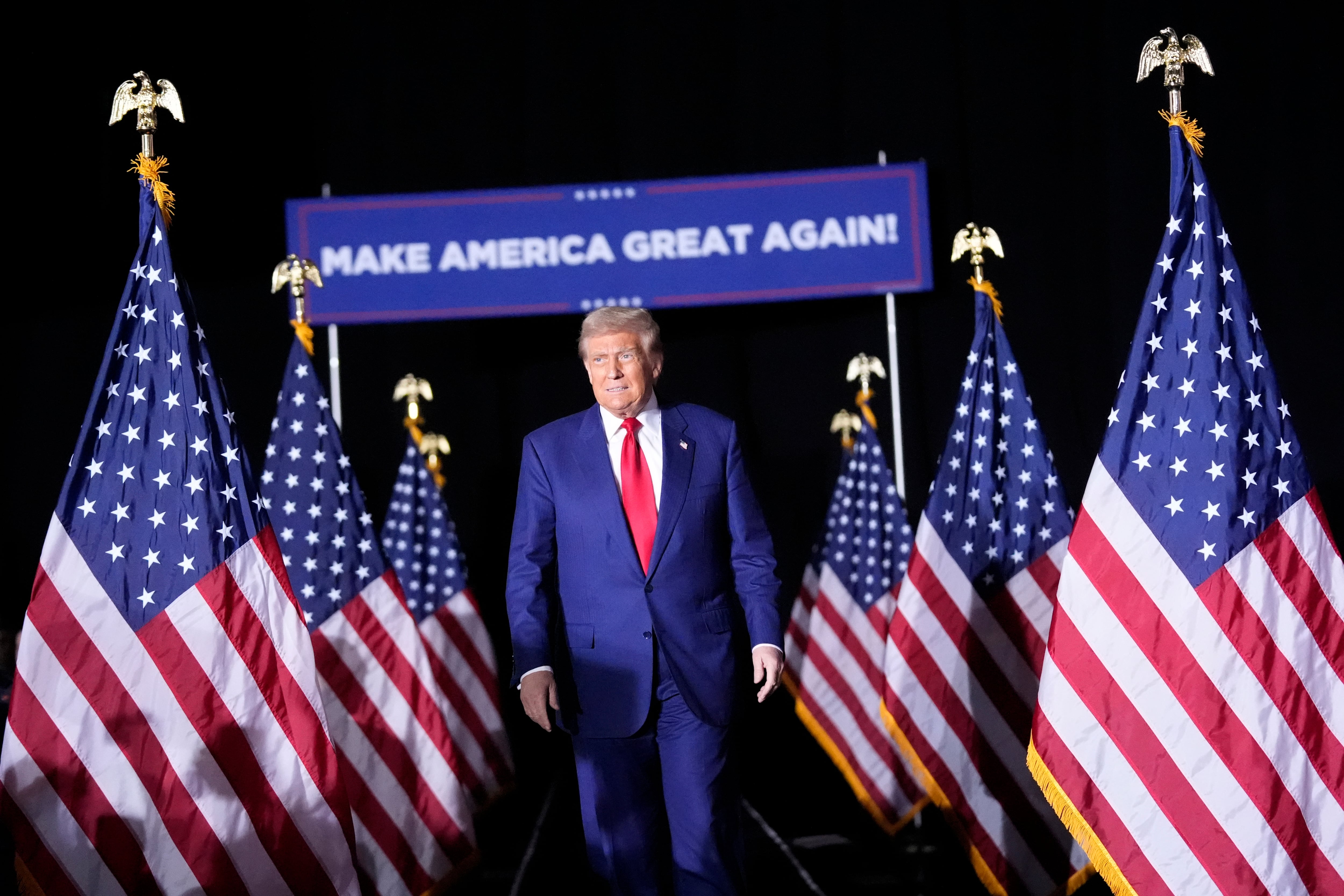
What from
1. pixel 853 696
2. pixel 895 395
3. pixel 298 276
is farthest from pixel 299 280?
pixel 895 395

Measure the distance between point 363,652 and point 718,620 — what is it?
61.6 inches

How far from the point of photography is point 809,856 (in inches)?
176

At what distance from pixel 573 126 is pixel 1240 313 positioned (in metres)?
4.58

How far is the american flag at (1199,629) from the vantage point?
2.54 meters

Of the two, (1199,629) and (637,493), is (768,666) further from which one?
(1199,629)

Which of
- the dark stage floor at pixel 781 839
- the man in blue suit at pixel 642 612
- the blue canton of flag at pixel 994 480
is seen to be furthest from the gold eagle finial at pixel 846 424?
the man in blue suit at pixel 642 612

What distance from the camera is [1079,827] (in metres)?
2.64

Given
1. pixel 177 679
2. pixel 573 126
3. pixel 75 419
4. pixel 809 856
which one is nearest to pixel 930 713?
pixel 809 856

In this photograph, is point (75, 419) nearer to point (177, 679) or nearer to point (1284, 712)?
point (177, 679)

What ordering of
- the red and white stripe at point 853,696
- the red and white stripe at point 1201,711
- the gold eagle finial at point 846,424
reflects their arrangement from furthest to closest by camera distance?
the gold eagle finial at point 846,424 < the red and white stripe at point 853,696 < the red and white stripe at point 1201,711

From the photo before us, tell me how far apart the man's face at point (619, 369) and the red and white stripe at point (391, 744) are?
4.97 feet

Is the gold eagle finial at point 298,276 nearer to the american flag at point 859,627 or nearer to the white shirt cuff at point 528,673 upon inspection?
the white shirt cuff at point 528,673

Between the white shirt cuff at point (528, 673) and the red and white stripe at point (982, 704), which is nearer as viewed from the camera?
the white shirt cuff at point (528, 673)

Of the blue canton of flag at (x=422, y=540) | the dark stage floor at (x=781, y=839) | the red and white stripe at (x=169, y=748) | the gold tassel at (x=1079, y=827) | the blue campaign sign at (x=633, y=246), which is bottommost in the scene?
the dark stage floor at (x=781, y=839)
